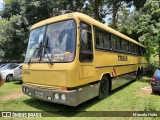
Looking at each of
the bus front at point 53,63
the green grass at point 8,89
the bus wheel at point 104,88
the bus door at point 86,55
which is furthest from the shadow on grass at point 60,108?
the green grass at point 8,89

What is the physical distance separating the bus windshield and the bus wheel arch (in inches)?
97.2

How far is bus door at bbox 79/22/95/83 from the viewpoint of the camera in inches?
254

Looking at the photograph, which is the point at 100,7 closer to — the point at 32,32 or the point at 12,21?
the point at 12,21

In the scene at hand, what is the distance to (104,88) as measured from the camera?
27.6 feet

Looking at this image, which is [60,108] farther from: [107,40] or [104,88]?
[107,40]

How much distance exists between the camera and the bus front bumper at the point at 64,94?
5.93 m

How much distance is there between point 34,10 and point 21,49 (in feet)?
14.8

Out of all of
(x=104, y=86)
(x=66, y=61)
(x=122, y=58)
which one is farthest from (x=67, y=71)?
(x=122, y=58)

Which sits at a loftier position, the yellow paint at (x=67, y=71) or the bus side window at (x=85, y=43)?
the bus side window at (x=85, y=43)

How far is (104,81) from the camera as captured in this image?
27.7ft

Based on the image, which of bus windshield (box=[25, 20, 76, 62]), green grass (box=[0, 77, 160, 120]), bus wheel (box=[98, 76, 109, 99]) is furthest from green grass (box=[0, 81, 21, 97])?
bus wheel (box=[98, 76, 109, 99])

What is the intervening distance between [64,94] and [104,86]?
9.40ft

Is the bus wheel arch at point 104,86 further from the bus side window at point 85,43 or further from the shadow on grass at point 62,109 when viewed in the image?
the bus side window at point 85,43

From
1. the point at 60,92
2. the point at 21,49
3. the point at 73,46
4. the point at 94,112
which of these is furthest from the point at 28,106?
the point at 21,49
